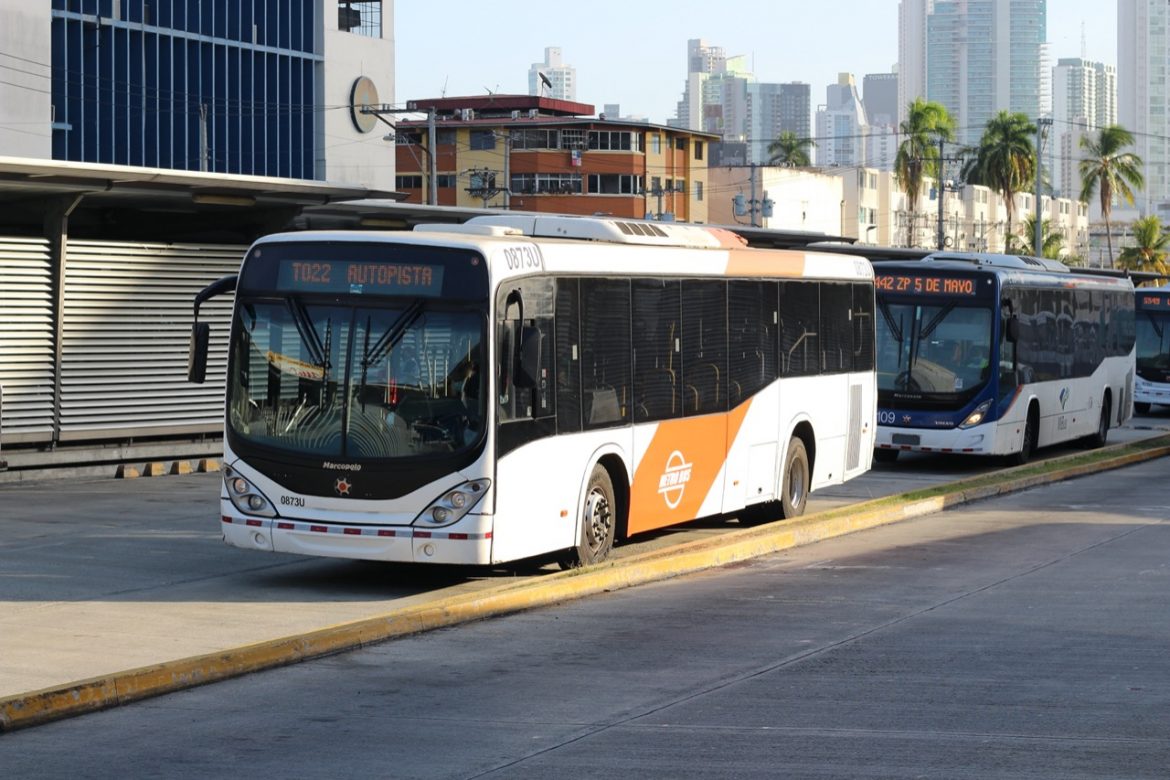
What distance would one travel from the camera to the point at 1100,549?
59.8ft

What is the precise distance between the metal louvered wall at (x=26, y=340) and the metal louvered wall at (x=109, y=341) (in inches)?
→ 0.5

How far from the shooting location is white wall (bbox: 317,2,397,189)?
85.1m

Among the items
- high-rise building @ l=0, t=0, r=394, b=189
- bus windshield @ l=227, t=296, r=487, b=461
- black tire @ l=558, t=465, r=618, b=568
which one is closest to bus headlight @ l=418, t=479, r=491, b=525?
bus windshield @ l=227, t=296, r=487, b=461

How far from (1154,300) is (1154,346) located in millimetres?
1157

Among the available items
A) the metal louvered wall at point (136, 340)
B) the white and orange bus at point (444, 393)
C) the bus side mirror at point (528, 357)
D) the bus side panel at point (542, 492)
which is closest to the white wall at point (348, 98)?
the metal louvered wall at point (136, 340)

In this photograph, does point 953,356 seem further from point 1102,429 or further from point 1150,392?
point 1150,392

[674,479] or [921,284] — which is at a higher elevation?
[921,284]

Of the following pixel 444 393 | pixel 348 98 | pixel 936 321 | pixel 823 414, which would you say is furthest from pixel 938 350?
pixel 348 98

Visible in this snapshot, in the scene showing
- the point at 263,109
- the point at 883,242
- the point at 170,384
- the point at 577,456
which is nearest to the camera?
the point at 577,456

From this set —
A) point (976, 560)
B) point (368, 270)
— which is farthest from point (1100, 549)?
point (368, 270)

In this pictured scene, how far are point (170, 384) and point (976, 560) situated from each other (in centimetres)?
1147

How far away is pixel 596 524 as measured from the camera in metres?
15.5

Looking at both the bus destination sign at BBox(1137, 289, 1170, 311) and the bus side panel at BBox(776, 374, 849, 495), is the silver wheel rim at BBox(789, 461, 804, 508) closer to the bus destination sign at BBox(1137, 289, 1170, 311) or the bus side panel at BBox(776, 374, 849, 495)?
the bus side panel at BBox(776, 374, 849, 495)

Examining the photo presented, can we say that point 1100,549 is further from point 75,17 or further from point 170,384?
point 75,17
